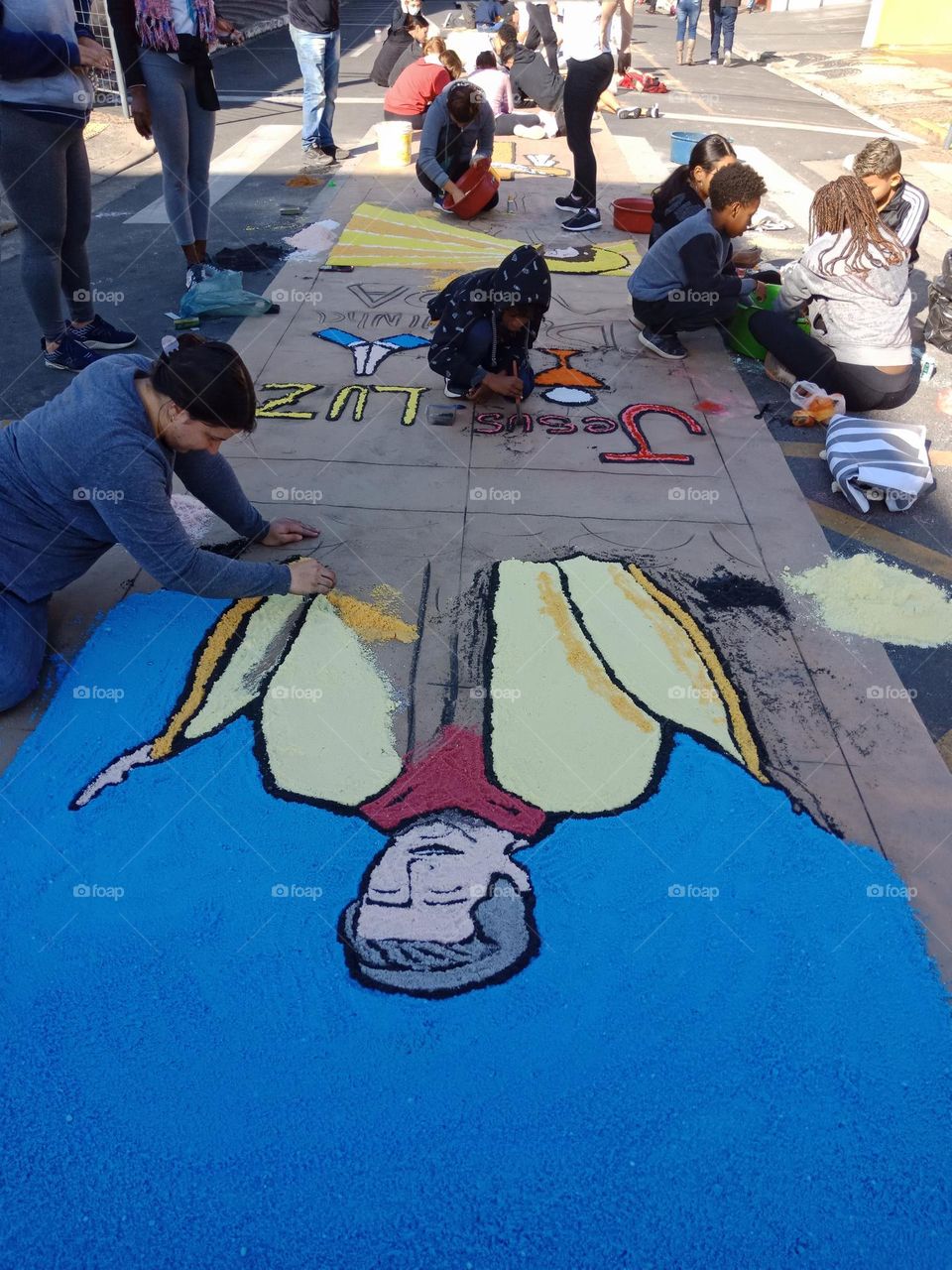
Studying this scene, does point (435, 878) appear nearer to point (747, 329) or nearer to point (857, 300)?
point (857, 300)

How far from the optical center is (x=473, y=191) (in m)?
7.12

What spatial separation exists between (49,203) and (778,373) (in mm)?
3980

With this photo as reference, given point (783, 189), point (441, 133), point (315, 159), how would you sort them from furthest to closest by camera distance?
1. point (315, 159)
2. point (783, 189)
3. point (441, 133)

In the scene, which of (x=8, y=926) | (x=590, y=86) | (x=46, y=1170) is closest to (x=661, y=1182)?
(x=46, y=1170)

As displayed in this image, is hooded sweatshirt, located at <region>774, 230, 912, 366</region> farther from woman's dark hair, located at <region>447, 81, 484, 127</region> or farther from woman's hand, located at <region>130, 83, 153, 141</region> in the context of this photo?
woman's hand, located at <region>130, 83, 153, 141</region>

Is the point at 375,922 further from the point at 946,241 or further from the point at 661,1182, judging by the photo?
the point at 946,241

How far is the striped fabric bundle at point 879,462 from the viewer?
3.94 metres

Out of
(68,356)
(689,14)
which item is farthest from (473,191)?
(689,14)

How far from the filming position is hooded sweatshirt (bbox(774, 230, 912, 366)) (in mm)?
4586

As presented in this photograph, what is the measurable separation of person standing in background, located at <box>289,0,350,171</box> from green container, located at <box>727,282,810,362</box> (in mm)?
5132

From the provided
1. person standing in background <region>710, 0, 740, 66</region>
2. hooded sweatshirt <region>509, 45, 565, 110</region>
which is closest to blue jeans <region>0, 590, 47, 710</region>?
hooded sweatshirt <region>509, 45, 565, 110</region>

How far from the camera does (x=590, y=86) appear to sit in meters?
6.77

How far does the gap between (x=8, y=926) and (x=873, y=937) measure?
2269 mm

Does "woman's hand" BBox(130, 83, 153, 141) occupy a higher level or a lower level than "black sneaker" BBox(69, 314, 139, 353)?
higher
